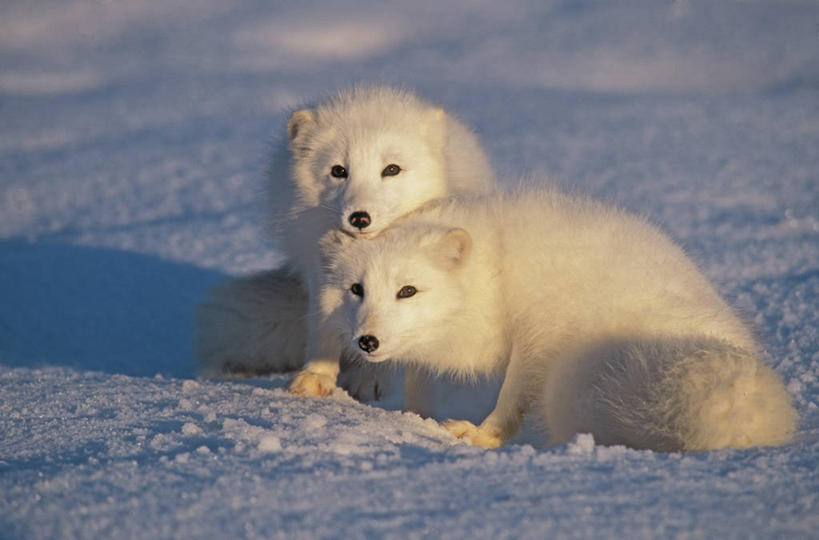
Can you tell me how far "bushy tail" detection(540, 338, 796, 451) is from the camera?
6.56ft

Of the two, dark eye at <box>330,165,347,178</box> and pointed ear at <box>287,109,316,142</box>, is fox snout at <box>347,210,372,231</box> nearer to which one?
dark eye at <box>330,165,347,178</box>

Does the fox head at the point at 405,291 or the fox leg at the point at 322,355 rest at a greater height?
the fox head at the point at 405,291

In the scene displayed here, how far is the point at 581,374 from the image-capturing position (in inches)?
89.3

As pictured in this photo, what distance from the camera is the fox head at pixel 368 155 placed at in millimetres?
2936

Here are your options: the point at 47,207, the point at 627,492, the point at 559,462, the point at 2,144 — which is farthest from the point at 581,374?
the point at 2,144

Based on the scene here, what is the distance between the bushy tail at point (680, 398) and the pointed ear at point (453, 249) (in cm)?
49

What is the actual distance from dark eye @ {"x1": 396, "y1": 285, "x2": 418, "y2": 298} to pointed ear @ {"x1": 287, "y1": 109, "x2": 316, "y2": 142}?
87 cm

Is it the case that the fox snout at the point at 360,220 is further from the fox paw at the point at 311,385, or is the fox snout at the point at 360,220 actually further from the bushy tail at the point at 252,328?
the bushy tail at the point at 252,328

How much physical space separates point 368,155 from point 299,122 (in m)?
0.32

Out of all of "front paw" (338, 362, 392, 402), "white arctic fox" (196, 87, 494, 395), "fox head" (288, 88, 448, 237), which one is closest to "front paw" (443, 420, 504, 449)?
"white arctic fox" (196, 87, 494, 395)

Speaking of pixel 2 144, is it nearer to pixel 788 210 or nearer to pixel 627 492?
pixel 788 210

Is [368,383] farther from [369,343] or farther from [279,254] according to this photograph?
[369,343]

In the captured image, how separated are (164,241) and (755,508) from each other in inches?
149

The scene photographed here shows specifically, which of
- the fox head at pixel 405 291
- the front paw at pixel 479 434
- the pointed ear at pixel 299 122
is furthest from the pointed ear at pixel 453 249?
the pointed ear at pixel 299 122
